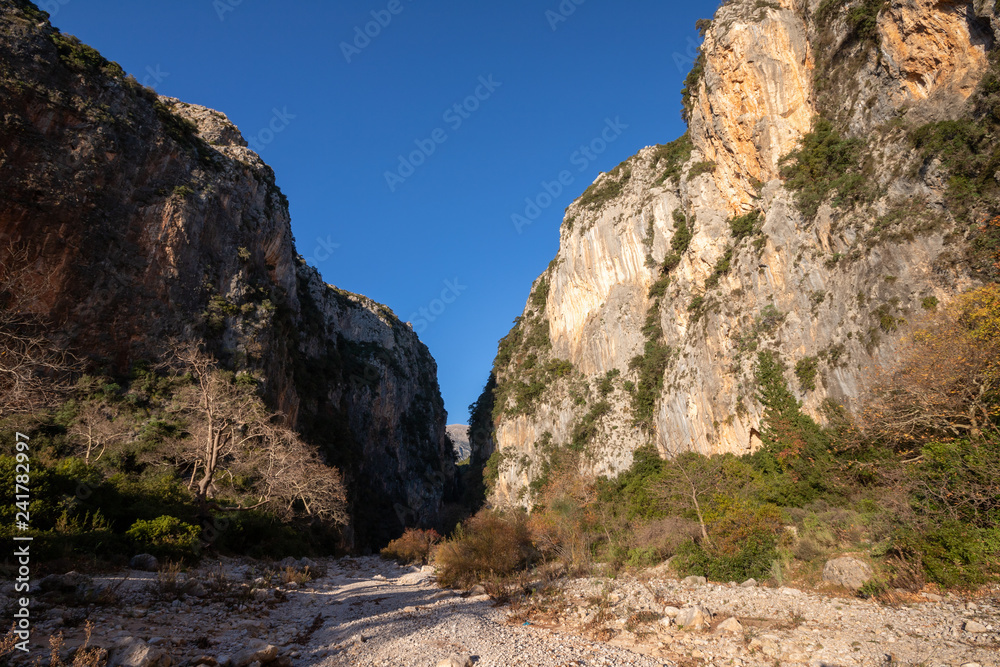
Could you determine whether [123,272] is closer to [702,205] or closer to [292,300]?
[292,300]

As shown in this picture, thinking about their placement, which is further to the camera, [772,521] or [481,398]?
[481,398]

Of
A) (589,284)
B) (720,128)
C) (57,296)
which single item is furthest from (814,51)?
(57,296)

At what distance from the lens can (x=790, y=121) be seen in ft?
85.4

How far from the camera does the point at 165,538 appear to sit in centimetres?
1127

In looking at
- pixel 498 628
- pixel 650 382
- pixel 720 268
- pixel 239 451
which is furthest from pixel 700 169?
pixel 239 451

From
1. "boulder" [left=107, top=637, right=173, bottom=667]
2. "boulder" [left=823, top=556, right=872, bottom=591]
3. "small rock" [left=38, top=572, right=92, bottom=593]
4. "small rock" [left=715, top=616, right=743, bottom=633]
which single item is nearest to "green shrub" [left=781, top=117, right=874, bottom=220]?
"boulder" [left=823, top=556, right=872, bottom=591]

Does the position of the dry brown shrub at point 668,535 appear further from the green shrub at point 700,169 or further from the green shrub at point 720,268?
the green shrub at point 700,169

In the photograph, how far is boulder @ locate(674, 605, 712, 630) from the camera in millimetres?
7785

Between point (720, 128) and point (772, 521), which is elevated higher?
point (720, 128)

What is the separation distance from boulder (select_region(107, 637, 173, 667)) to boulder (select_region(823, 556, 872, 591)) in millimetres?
13028

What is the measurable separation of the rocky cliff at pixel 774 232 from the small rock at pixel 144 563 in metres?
24.3

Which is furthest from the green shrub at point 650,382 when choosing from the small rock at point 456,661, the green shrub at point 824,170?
the small rock at point 456,661

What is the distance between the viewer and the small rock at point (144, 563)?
963 cm

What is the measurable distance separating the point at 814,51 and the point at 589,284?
24.9 m
